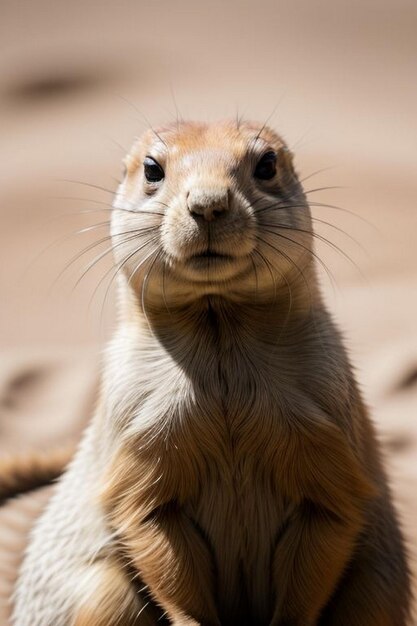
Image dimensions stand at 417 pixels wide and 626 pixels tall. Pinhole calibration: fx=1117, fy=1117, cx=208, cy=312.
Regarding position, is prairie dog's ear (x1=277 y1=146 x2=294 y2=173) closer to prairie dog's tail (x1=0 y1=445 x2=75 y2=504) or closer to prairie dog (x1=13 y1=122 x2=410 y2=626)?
prairie dog (x1=13 y1=122 x2=410 y2=626)

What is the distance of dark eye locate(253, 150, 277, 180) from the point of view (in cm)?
387

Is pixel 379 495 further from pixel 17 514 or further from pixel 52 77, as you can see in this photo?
Result: pixel 52 77

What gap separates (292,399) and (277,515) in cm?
40

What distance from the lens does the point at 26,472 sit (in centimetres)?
501

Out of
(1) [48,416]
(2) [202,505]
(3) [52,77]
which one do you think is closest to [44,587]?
(2) [202,505]

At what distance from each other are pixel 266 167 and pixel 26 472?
6.36ft

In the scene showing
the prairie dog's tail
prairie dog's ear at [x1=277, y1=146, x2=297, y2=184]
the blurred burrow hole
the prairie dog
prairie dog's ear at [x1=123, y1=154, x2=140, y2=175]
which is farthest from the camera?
the blurred burrow hole

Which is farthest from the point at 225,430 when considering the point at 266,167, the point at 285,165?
the point at 285,165

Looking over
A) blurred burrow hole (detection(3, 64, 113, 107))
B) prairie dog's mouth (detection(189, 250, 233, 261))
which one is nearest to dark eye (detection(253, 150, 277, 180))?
prairie dog's mouth (detection(189, 250, 233, 261))

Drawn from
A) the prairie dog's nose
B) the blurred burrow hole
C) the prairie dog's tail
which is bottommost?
the prairie dog's tail

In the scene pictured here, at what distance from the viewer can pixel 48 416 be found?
615 cm

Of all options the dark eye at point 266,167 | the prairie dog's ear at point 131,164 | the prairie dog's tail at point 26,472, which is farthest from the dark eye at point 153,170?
the prairie dog's tail at point 26,472

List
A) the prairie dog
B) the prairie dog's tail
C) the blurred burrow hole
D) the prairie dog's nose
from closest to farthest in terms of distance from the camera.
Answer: the prairie dog's nose
the prairie dog
the prairie dog's tail
the blurred burrow hole

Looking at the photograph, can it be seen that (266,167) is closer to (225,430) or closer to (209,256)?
(209,256)
